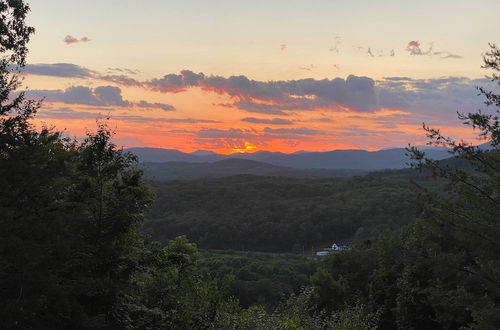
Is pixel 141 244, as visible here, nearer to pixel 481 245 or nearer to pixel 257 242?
pixel 481 245

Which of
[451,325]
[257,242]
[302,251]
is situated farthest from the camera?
[257,242]

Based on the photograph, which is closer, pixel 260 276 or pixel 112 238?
pixel 112 238

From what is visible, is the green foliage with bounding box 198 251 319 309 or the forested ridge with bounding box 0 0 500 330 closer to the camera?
the forested ridge with bounding box 0 0 500 330

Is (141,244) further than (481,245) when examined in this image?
Yes

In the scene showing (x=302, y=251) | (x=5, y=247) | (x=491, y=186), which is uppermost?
(x=491, y=186)

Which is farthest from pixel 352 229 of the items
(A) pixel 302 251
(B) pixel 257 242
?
(B) pixel 257 242

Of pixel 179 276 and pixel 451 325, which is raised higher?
pixel 179 276

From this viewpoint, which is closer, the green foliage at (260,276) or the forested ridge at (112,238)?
the forested ridge at (112,238)

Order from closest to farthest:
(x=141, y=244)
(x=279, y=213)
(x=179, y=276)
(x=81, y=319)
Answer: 1. (x=81, y=319)
2. (x=141, y=244)
3. (x=179, y=276)
4. (x=279, y=213)

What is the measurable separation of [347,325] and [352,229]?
6431 inches

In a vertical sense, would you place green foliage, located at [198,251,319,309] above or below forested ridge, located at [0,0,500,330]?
below

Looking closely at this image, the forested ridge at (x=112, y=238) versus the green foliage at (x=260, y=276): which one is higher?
the forested ridge at (x=112, y=238)

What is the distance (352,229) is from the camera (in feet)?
576

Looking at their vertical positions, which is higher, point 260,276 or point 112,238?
point 112,238
